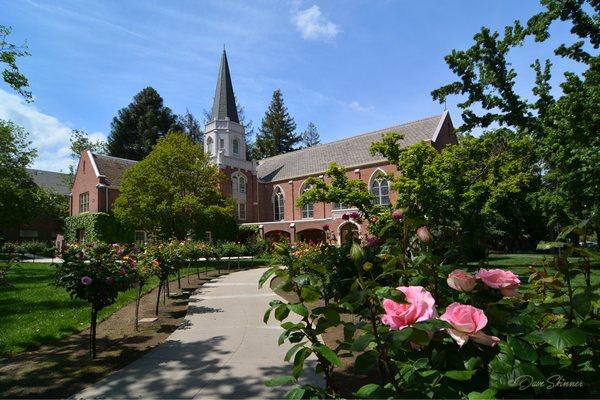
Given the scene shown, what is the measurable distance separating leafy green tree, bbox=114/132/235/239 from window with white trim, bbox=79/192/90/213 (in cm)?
1245

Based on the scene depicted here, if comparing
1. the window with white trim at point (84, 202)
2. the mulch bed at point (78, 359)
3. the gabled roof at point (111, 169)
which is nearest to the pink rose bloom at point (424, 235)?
the mulch bed at point (78, 359)

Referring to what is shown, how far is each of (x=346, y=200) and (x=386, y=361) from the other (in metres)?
13.3

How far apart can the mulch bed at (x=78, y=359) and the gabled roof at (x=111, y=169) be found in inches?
1082

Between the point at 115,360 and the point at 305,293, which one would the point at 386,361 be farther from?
the point at 115,360

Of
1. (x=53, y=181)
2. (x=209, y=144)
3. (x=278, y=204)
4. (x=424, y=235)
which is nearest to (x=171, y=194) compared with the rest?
(x=209, y=144)

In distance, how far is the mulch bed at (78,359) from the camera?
16.1 ft

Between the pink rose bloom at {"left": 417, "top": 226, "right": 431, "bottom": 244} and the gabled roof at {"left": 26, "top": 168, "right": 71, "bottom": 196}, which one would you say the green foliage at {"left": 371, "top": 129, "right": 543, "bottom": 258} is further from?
the gabled roof at {"left": 26, "top": 168, "right": 71, "bottom": 196}

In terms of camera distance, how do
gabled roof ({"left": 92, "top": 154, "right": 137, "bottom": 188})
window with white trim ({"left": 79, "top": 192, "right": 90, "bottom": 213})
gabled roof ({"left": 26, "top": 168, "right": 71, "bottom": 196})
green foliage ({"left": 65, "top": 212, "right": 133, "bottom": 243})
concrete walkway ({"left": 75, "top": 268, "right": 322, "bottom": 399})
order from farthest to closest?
gabled roof ({"left": 26, "top": 168, "right": 71, "bottom": 196}) < window with white trim ({"left": 79, "top": 192, "right": 90, "bottom": 213}) < gabled roof ({"left": 92, "top": 154, "right": 137, "bottom": 188}) < green foliage ({"left": 65, "top": 212, "right": 133, "bottom": 243}) < concrete walkway ({"left": 75, "top": 268, "right": 322, "bottom": 399})

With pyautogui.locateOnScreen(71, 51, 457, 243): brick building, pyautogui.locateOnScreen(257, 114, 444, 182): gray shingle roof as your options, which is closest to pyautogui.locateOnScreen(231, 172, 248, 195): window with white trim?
pyautogui.locateOnScreen(71, 51, 457, 243): brick building

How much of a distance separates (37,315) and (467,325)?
10788mm

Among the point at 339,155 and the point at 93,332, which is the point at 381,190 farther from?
the point at 93,332

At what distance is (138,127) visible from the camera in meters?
52.4

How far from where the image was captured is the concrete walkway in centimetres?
468

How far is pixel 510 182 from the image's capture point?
16078mm
